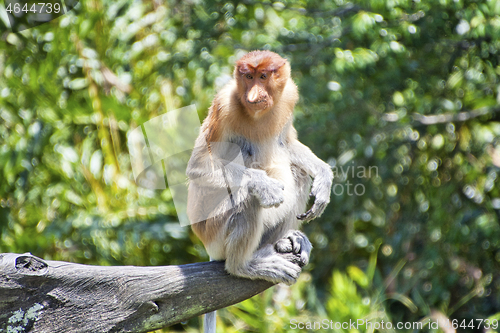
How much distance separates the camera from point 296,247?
2.71 m

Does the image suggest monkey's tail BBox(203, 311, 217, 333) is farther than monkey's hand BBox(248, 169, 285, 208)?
Yes

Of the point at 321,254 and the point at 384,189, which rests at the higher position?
the point at 384,189

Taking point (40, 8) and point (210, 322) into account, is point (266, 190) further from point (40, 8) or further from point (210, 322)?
point (40, 8)

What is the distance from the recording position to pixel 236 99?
2635 millimetres

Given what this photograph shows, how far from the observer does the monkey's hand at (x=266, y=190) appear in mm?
2402

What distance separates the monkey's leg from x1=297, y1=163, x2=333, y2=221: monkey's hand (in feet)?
0.81

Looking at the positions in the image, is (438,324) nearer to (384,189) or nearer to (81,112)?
(384,189)

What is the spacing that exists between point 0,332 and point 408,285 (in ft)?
12.6

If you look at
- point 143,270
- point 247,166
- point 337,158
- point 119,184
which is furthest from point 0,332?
point 337,158

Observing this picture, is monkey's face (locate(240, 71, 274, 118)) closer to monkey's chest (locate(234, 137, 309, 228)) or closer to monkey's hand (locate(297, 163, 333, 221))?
Answer: monkey's chest (locate(234, 137, 309, 228))

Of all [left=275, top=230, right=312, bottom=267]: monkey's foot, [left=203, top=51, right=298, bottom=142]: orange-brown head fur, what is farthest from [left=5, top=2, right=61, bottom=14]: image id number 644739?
[left=275, top=230, right=312, bottom=267]: monkey's foot

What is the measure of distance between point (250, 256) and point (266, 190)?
42 centimetres
